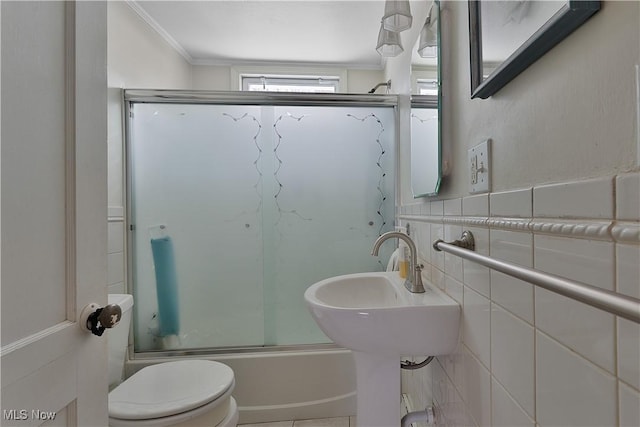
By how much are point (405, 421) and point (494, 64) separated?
110cm

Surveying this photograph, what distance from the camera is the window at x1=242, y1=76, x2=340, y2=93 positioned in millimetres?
2250

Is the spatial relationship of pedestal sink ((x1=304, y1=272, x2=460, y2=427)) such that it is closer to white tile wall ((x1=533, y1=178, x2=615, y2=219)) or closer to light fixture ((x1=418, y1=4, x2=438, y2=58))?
white tile wall ((x1=533, y1=178, x2=615, y2=219))

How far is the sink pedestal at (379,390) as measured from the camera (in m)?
0.86

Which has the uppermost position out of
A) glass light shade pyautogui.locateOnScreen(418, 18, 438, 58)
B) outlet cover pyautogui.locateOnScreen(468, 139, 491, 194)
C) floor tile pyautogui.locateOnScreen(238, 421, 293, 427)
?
glass light shade pyautogui.locateOnScreen(418, 18, 438, 58)

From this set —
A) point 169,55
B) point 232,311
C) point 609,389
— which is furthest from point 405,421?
point 169,55

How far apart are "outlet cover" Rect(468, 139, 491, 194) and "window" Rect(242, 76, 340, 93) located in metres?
1.86

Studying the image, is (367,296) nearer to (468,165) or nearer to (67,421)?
(468,165)

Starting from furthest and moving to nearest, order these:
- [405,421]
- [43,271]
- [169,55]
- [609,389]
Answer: [169,55] → [405,421] → [43,271] → [609,389]

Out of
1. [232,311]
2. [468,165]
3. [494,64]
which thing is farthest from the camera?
[232,311]

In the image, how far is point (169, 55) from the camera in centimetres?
190

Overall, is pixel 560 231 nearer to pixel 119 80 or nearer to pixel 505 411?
pixel 505 411

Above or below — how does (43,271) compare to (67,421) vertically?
above

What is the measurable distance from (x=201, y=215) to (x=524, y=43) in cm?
160

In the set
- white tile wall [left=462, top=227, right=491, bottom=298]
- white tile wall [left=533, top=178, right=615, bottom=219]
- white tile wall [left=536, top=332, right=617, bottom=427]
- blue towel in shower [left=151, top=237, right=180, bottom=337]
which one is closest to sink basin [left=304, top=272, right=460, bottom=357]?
white tile wall [left=462, top=227, right=491, bottom=298]
